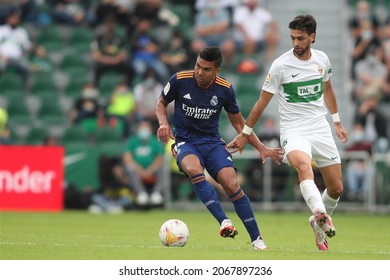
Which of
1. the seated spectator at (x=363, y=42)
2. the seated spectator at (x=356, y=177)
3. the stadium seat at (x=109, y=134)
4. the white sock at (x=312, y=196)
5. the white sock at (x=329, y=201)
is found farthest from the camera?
the seated spectator at (x=363, y=42)

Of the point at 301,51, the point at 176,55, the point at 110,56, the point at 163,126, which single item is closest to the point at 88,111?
the point at 110,56

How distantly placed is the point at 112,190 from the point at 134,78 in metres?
4.42

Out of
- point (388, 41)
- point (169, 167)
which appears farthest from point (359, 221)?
point (388, 41)

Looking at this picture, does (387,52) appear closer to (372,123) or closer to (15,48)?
(372,123)

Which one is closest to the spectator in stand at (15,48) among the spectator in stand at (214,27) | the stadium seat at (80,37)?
the stadium seat at (80,37)

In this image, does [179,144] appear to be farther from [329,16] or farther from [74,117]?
[329,16]

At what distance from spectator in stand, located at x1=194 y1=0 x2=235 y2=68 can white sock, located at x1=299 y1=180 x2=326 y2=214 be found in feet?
47.8

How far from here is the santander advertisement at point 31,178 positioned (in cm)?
2145

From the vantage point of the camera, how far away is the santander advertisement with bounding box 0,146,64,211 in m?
21.5

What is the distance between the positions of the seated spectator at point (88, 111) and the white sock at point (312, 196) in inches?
519

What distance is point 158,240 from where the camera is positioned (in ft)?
43.0

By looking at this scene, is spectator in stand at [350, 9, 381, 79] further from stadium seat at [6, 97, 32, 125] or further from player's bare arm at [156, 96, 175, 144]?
player's bare arm at [156, 96, 175, 144]

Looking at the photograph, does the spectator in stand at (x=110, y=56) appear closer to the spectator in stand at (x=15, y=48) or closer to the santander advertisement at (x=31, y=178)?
the spectator in stand at (x=15, y=48)

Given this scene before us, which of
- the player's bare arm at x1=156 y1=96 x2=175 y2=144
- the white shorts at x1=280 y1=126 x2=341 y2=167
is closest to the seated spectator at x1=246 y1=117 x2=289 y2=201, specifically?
the white shorts at x1=280 y1=126 x2=341 y2=167
